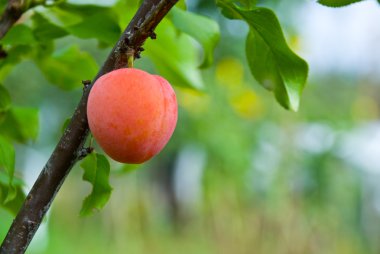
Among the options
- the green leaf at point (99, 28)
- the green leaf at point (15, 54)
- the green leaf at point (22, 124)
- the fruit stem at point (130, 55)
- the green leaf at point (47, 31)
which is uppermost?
the fruit stem at point (130, 55)

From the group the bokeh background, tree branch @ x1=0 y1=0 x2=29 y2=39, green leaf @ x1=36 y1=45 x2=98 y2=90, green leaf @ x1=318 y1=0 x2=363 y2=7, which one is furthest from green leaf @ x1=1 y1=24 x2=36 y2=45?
the bokeh background

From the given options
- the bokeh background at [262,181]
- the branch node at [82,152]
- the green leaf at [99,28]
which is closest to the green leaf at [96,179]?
the branch node at [82,152]

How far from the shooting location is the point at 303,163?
11.7 feet

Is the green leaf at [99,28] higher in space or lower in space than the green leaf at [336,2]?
lower

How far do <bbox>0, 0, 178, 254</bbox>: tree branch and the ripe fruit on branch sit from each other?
0.04ft

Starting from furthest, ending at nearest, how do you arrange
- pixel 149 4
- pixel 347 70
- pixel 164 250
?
pixel 347 70, pixel 164 250, pixel 149 4

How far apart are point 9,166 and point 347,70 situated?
586 cm

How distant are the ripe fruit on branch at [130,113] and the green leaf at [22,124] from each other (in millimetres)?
341

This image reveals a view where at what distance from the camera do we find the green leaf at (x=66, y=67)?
779 mm

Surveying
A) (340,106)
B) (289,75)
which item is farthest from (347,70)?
(289,75)

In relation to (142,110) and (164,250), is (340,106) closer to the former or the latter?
(164,250)

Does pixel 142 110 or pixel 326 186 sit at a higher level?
pixel 142 110

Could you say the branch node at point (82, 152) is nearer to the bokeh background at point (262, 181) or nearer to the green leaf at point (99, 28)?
the green leaf at point (99, 28)

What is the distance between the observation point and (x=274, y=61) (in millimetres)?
569
